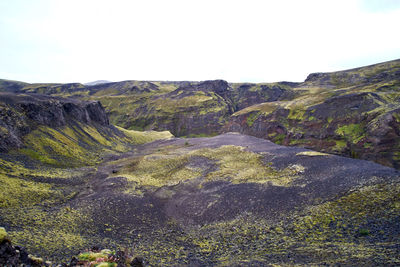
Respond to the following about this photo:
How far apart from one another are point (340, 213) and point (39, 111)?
5109cm

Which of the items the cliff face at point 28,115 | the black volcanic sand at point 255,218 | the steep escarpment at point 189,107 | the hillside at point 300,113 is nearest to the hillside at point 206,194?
the black volcanic sand at point 255,218

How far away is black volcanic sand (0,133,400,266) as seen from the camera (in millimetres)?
14406

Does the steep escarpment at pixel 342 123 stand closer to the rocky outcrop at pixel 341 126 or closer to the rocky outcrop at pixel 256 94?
the rocky outcrop at pixel 341 126

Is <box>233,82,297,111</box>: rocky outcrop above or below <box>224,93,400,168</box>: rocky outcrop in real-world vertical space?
above

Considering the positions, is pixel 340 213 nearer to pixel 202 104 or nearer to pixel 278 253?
pixel 278 253

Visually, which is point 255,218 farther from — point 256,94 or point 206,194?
point 256,94

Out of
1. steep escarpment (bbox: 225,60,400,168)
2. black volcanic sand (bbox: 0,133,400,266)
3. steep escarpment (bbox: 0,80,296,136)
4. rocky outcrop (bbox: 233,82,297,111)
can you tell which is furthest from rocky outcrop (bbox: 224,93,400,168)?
rocky outcrop (bbox: 233,82,297,111)

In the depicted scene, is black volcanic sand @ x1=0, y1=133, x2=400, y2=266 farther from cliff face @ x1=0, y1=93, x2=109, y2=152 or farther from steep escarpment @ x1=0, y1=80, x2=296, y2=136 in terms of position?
steep escarpment @ x1=0, y1=80, x2=296, y2=136

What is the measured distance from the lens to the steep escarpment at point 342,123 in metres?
42.1

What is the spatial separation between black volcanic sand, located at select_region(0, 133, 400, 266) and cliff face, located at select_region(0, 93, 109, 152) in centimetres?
1445

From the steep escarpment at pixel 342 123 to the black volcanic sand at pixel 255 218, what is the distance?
18.9 meters

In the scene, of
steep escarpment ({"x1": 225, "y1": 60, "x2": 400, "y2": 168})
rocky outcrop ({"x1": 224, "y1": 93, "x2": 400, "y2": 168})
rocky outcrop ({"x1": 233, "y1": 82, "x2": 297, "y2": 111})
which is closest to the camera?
rocky outcrop ({"x1": 224, "y1": 93, "x2": 400, "y2": 168})

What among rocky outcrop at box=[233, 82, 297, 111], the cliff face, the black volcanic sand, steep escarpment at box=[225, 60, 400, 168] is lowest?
the black volcanic sand

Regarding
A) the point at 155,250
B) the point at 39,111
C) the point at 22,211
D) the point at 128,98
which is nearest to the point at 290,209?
the point at 155,250
